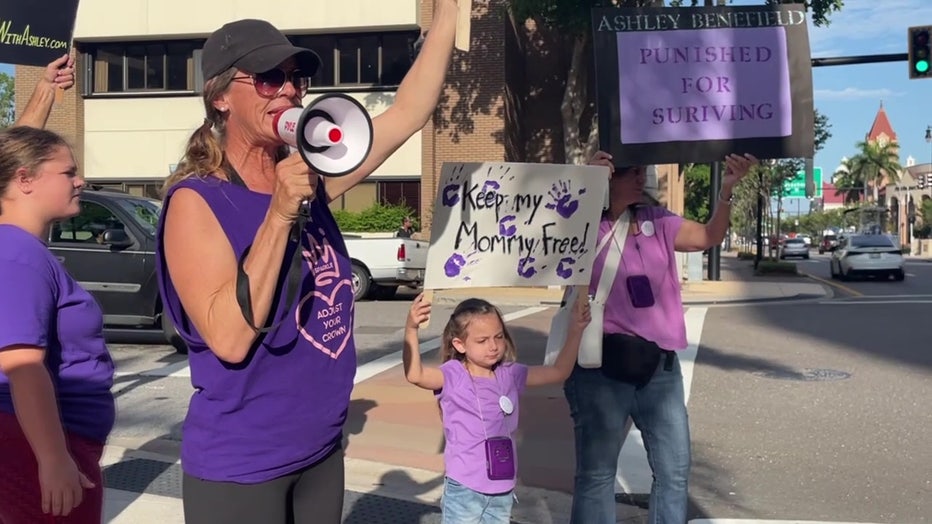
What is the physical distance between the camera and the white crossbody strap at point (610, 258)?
3.89 m

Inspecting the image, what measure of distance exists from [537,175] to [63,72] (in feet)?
7.17

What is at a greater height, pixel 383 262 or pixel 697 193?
pixel 697 193

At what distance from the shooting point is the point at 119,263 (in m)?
11.5

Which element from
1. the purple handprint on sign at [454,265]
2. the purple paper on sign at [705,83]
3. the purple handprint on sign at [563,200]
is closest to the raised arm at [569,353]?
the purple handprint on sign at [563,200]

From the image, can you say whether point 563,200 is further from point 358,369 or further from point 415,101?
point 358,369

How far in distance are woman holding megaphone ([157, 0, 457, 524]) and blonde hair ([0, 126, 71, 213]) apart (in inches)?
32.2

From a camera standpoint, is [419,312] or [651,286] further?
[651,286]

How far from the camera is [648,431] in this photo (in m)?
3.92

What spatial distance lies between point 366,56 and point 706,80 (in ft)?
78.3

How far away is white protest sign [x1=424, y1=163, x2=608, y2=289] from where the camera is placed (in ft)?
11.7

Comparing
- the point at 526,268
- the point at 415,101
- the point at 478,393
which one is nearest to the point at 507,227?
the point at 526,268

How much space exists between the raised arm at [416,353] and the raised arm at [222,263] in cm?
129

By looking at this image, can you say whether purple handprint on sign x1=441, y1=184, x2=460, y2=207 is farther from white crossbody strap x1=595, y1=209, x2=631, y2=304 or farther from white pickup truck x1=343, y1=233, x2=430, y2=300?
white pickup truck x1=343, y1=233, x2=430, y2=300

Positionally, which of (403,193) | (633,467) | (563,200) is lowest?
(633,467)
